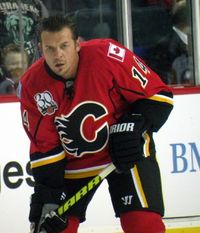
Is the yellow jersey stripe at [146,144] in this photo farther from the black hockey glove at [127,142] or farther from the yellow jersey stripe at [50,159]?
the yellow jersey stripe at [50,159]

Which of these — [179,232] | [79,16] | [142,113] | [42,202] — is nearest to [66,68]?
[142,113]

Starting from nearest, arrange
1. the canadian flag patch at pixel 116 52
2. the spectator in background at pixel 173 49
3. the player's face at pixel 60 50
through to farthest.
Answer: the player's face at pixel 60 50, the canadian flag patch at pixel 116 52, the spectator in background at pixel 173 49

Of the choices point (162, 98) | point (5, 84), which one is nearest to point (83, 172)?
point (162, 98)

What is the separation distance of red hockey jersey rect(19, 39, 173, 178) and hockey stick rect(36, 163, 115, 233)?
0.23 ft

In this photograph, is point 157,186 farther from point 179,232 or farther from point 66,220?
point 179,232

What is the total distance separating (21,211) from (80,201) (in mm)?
1159

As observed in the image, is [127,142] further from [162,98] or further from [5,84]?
[5,84]

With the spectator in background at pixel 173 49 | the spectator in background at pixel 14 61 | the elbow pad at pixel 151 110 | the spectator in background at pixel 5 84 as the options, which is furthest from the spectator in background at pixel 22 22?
the elbow pad at pixel 151 110

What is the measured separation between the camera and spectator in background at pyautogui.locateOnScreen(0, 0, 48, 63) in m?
4.62

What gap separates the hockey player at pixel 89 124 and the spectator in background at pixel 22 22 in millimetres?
1155

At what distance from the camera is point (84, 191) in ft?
11.4

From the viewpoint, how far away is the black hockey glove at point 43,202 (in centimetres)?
348

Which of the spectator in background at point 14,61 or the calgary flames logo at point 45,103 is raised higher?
the spectator in background at point 14,61

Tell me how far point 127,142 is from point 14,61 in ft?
5.09
